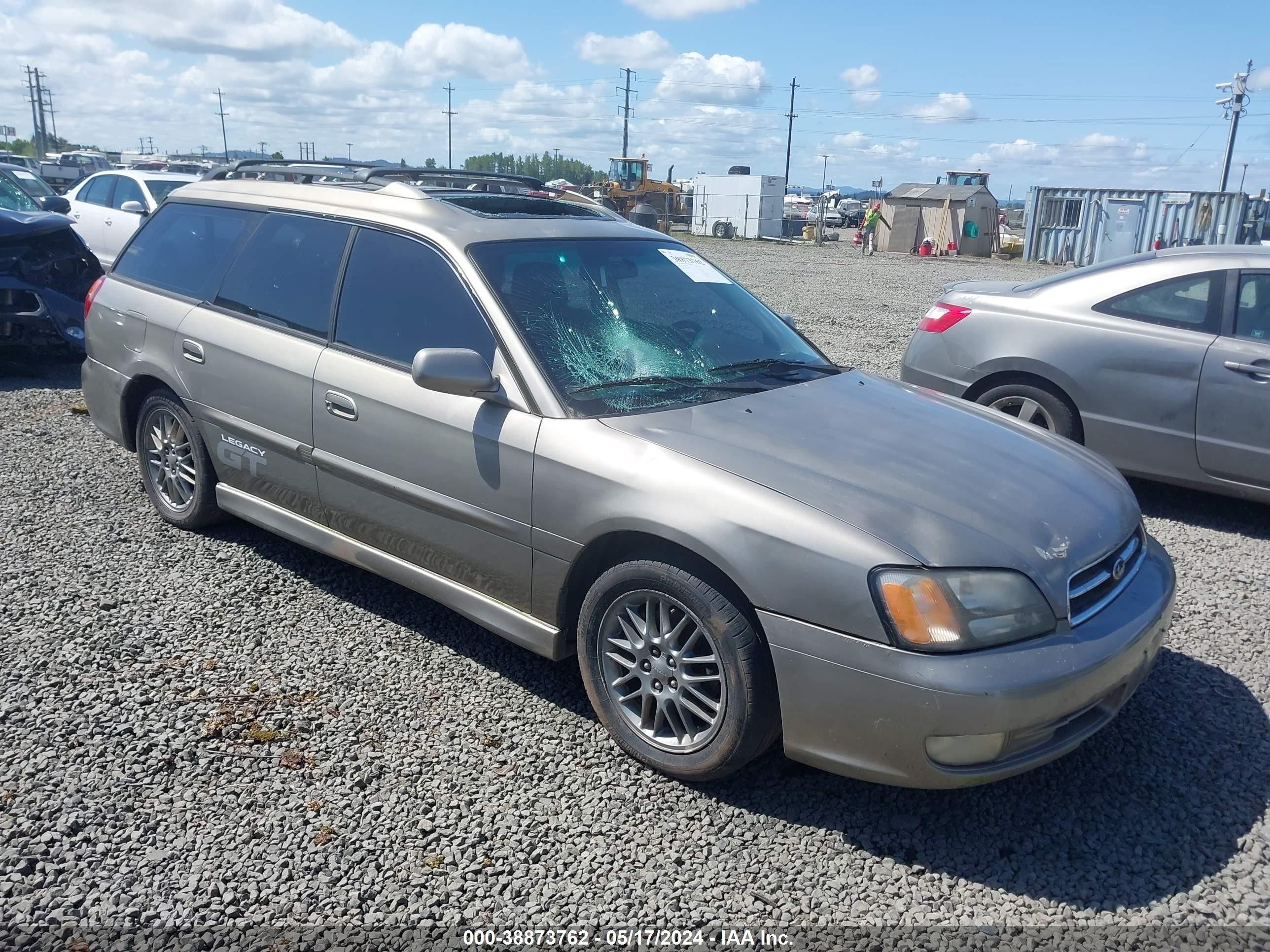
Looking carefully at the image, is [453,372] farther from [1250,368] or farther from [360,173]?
[1250,368]

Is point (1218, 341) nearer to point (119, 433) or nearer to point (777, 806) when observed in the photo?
point (777, 806)

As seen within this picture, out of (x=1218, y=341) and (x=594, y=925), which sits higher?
(x=1218, y=341)

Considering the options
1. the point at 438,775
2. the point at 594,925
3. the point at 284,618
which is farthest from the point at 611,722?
the point at 284,618

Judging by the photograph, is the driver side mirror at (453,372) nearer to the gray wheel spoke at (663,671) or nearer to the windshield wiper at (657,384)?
the windshield wiper at (657,384)

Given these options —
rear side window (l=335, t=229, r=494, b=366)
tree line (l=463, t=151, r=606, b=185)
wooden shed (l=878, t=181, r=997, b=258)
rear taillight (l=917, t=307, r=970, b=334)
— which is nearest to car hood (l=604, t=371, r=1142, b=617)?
rear side window (l=335, t=229, r=494, b=366)

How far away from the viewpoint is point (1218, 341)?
546cm

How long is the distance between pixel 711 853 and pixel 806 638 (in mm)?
684

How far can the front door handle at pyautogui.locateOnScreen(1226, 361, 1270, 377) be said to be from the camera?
17.3 feet

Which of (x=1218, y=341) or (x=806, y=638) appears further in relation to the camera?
(x=1218, y=341)

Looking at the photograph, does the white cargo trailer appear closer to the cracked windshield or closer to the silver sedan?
the silver sedan

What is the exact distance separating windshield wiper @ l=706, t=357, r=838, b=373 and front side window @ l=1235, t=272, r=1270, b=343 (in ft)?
9.34

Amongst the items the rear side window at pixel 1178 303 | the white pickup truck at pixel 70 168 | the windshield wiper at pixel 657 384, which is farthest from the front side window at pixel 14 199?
the white pickup truck at pixel 70 168

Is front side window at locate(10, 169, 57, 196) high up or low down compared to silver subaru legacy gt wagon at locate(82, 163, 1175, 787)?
up

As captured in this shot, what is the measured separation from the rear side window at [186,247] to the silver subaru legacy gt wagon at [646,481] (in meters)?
0.02
